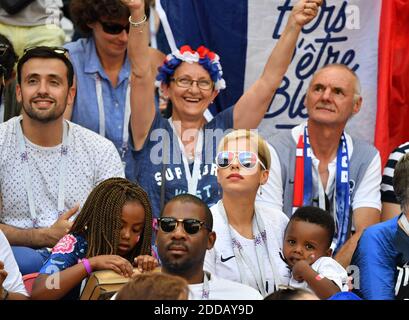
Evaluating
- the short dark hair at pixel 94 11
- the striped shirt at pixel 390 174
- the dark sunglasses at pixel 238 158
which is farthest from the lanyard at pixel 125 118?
the striped shirt at pixel 390 174

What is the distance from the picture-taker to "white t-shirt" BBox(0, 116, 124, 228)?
6328 mm

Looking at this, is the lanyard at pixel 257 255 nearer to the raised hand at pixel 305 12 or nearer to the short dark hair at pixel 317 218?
the short dark hair at pixel 317 218

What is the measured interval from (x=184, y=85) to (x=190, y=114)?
0.18m

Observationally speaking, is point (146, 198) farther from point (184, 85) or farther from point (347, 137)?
point (347, 137)

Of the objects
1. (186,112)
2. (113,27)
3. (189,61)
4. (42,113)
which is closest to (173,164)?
(186,112)

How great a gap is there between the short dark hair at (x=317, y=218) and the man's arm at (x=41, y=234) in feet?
3.80

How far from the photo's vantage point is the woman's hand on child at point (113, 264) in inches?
217

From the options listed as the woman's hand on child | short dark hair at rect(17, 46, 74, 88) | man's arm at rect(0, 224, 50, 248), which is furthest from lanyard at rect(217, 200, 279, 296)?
short dark hair at rect(17, 46, 74, 88)

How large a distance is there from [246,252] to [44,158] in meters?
1.25

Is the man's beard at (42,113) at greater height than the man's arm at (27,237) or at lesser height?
greater

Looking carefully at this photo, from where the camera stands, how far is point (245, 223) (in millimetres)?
6195

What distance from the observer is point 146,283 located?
432 cm

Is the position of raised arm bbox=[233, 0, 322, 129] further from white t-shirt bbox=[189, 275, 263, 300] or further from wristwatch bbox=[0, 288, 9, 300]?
wristwatch bbox=[0, 288, 9, 300]
